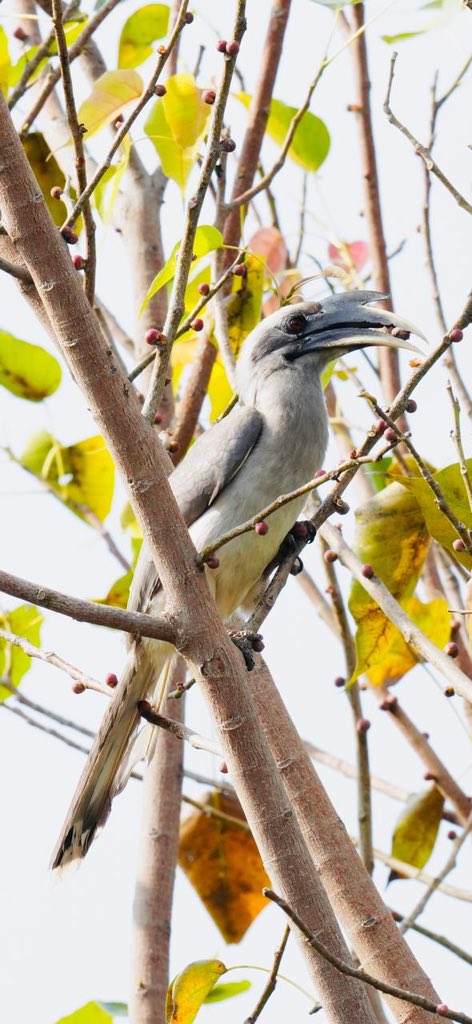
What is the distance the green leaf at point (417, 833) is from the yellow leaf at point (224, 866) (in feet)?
1.69

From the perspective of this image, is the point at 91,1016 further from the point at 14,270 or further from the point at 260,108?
the point at 260,108

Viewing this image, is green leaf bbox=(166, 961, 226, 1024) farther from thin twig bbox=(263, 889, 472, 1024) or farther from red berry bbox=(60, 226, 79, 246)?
red berry bbox=(60, 226, 79, 246)

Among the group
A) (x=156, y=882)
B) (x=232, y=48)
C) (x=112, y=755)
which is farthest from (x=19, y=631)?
(x=232, y=48)

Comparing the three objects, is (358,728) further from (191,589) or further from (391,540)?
(191,589)

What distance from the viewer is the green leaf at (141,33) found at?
12.7 feet

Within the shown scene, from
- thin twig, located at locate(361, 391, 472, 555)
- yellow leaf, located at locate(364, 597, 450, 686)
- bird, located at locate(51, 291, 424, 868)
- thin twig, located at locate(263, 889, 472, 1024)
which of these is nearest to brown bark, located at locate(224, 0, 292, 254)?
bird, located at locate(51, 291, 424, 868)

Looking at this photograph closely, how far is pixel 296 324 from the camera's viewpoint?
4012mm

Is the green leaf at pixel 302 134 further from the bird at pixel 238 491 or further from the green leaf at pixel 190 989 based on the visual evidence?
the green leaf at pixel 190 989

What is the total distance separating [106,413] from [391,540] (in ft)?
3.23

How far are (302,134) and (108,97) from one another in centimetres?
111

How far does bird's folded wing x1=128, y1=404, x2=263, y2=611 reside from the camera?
11.3 ft

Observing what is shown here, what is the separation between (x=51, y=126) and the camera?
4238mm

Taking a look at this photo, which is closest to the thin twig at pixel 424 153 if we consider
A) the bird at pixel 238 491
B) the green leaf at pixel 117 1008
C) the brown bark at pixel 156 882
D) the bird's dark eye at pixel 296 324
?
the bird at pixel 238 491

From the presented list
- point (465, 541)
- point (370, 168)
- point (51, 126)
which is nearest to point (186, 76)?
point (51, 126)
